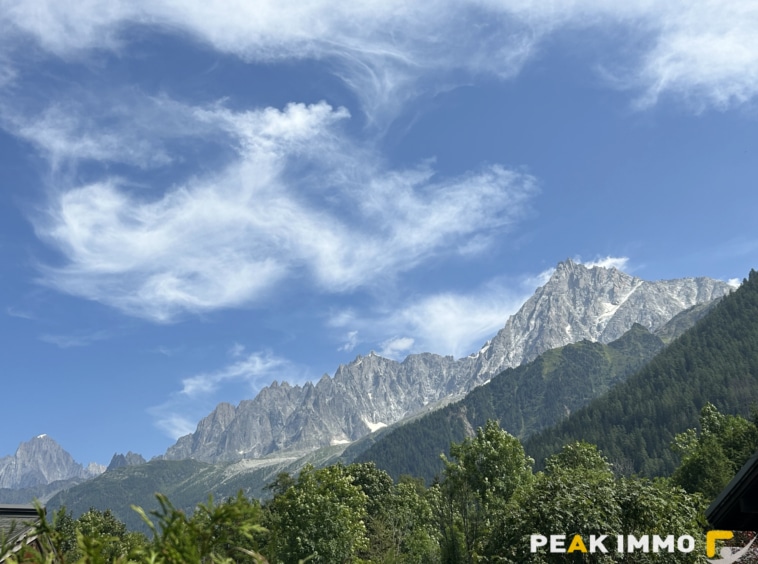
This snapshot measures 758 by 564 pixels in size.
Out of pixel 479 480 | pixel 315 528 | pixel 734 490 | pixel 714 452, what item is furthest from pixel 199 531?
pixel 714 452

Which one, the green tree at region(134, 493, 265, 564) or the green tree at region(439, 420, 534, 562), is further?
the green tree at region(439, 420, 534, 562)

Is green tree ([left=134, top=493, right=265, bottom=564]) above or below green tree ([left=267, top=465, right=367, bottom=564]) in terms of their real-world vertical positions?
above

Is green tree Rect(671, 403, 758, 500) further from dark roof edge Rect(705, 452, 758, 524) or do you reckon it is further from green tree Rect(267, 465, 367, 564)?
dark roof edge Rect(705, 452, 758, 524)

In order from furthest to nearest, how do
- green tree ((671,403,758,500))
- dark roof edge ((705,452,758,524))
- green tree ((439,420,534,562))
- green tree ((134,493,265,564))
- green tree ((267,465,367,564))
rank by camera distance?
green tree ((671,403,758,500)) → green tree ((267,465,367,564)) → green tree ((439,420,534,562)) → dark roof edge ((705,452,758,524)) → green tree ((134,493,265,564))

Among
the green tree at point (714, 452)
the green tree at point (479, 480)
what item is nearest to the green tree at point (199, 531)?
the green tree at point (479, 480)

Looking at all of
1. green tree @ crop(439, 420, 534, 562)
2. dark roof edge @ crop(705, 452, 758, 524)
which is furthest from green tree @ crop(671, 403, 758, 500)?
dark roof edge @ crop(705, 452, 758, 524)

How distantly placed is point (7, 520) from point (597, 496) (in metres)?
30.4

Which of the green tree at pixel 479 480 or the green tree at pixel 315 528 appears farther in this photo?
the green tree at pixel 315 528

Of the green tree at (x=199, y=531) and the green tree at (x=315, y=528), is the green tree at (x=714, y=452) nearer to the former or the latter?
the green tree at (x=315, y=528)

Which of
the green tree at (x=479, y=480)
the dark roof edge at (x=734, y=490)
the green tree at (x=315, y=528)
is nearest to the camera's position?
the dark roof edge at (x=734, y=490)

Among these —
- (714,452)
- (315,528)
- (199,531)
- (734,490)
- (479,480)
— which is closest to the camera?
(199,531)

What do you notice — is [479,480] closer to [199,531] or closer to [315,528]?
[315,528]

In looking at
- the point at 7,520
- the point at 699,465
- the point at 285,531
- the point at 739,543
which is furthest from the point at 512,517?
the point at 699,465

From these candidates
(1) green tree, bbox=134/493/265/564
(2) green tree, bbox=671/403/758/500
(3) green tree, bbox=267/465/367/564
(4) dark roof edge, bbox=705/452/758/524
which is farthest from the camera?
(2) green tree, bbox=671/403/758/500
